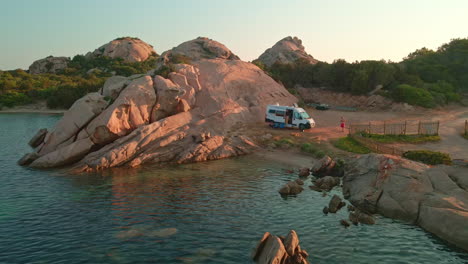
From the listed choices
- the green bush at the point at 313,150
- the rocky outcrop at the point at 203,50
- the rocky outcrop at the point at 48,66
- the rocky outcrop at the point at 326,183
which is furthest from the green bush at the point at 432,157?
the rocky outcrop at the point at 48,66

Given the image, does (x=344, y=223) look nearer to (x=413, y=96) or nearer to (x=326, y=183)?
(x=326, y=183)

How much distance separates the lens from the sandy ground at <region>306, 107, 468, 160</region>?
36.7 meters

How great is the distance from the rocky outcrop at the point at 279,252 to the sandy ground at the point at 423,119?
25.1 m

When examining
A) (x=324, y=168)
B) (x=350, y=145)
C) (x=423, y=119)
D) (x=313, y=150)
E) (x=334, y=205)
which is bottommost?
(x=334, y=205)

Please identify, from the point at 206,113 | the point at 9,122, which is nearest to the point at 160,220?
the point at 206,113

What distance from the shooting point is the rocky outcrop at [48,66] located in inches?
5856

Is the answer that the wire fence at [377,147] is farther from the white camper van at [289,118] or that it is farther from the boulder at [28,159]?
the boulder at [28,159]

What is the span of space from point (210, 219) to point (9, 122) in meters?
69.9

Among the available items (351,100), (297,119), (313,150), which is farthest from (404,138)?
(351,100)

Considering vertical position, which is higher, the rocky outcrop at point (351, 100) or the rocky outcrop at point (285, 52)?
the rocky outcrop at point (285, 52)

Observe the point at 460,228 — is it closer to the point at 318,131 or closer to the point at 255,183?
the point at 255,183

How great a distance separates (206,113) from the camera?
46281mm

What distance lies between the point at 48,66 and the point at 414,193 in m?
165

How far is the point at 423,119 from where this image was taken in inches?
2157
